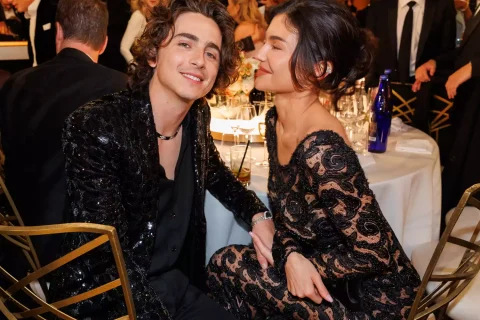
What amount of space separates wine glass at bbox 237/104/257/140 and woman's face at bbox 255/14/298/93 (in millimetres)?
738

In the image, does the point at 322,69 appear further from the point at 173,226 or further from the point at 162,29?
the point at 173,226

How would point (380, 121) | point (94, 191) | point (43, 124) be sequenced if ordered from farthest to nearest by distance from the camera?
point (380, 121)
point (43, 124)
point (94, 191)

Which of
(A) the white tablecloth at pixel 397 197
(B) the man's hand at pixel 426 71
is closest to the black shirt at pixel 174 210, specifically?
(A) the white tablecloth at pixel 397 197

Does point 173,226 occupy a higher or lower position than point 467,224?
higher

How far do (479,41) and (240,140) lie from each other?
7.48 ft

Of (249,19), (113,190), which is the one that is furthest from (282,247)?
(249,19)

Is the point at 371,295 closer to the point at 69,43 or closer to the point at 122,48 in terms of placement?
the point at 69,43

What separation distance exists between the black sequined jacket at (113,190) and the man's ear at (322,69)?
1.78ft

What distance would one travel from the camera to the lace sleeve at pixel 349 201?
4.76 feet

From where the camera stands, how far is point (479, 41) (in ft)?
12.3

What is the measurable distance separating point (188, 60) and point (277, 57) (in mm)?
290

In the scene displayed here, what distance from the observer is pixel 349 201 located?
1455 millimetres

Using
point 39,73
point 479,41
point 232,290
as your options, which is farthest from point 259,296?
point 479,41

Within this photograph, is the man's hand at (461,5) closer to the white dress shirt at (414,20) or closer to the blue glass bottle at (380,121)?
the white dress shirt at (414,20)
